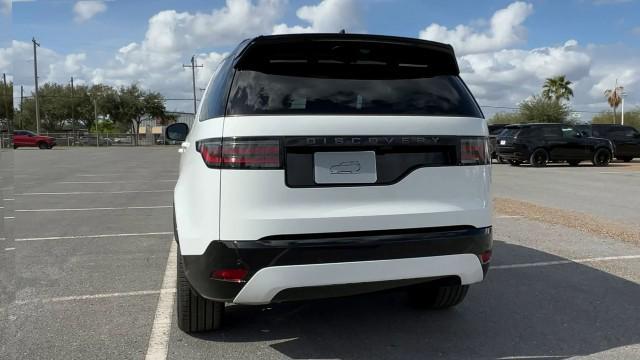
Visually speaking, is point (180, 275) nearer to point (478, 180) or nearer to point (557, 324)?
point (478, 180)

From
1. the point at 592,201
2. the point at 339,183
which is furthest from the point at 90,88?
the point at 339,183

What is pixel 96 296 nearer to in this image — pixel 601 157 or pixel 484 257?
pixel 484 257

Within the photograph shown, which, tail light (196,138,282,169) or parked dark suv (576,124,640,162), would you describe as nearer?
tail light (196,138,282,169)

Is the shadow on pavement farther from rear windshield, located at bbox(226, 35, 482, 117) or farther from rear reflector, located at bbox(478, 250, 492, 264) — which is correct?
rear windshield, located at bbox(226, 35, 482, 117)

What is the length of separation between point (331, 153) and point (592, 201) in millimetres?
9142

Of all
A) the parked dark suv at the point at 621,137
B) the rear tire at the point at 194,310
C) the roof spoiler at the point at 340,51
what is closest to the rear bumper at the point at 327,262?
the rear tire at the point at 194,310

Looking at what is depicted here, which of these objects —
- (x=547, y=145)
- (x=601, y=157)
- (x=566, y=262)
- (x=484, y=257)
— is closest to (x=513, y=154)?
(x=547, y=145)

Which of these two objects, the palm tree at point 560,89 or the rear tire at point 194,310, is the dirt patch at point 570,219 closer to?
the rear tire at point 194,310

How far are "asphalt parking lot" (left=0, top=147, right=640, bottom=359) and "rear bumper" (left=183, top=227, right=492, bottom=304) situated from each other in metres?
0.56

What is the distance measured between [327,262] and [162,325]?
5.08ft

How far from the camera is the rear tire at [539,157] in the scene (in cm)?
2066

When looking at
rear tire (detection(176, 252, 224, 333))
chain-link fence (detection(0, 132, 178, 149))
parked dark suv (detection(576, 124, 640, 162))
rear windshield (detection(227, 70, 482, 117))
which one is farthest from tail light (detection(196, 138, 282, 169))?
chain-link fence (detection(0, 132, 178, 149))

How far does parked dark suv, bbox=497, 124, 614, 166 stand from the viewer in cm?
2067

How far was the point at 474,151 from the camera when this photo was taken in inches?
130
